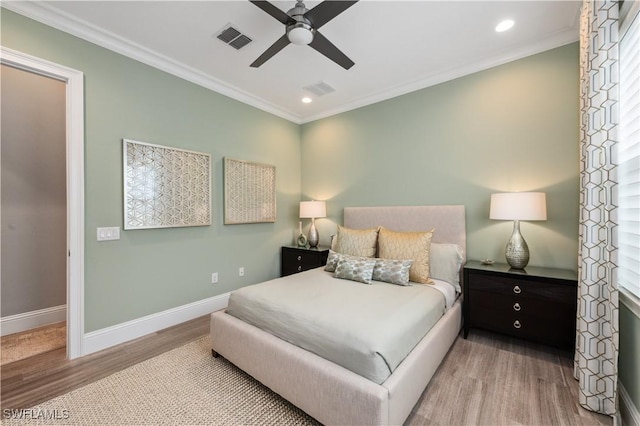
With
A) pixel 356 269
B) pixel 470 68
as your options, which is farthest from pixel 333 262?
pixel 470 68

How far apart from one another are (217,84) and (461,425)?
3966 mm

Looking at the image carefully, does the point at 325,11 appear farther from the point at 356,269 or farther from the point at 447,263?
the point at 447,263

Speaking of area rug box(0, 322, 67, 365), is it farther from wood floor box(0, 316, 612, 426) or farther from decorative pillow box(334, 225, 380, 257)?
decorative pillow box(334, 225, 380, 257)

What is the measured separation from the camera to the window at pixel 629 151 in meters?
1.56

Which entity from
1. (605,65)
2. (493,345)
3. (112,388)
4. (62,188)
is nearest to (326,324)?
(112,388)

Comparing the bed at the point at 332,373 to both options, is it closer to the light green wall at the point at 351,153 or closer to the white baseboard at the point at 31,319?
the light green wall at the point at 351,153

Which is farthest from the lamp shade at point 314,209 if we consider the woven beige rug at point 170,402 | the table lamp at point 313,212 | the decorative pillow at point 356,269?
the woven beige rug at point 170,402

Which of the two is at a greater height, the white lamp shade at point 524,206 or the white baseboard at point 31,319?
the white lamp shade at point 524,206

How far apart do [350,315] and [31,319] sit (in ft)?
12.0

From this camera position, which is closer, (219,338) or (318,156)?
(219,338)

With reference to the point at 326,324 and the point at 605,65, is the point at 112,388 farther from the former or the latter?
the point at 605,65

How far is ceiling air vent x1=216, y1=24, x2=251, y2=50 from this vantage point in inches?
92.4

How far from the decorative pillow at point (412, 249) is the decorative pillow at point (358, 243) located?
11 centimetres

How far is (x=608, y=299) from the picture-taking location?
1627mm
